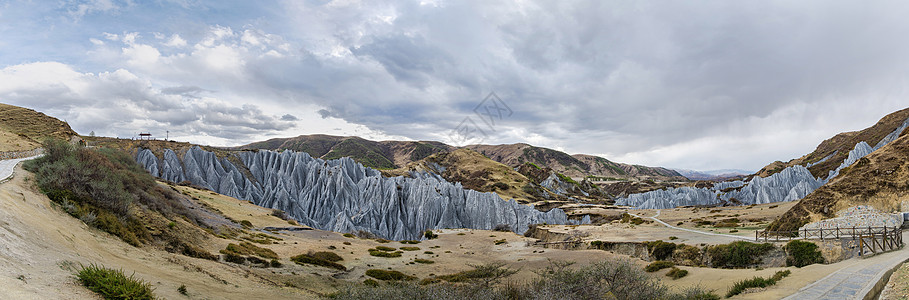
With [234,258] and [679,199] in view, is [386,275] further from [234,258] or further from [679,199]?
[679,199]

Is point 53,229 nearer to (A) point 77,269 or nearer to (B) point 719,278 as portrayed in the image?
(A) point 77,269

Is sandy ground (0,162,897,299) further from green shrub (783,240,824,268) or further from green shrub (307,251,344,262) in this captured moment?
green shrub (783,240,824,268)

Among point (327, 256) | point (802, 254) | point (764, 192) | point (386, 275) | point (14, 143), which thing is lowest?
point (386, 275)

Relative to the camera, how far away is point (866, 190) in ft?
85.8

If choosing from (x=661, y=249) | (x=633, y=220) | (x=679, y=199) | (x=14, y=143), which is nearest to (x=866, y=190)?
(x=661, y=249)

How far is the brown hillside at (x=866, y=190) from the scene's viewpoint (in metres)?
25.2

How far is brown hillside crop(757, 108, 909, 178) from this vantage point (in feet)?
271

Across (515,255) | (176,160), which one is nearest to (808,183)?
(515,255)

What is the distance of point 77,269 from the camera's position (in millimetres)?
8031

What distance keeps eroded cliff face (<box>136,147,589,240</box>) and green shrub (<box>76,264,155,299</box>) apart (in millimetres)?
46044

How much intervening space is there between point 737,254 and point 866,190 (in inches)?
531

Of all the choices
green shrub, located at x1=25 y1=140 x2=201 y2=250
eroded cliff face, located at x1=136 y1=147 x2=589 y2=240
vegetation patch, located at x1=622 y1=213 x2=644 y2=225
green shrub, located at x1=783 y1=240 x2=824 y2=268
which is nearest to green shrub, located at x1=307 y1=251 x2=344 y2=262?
green shrub, located at x1=25 y1=140 x2=201 y2=250

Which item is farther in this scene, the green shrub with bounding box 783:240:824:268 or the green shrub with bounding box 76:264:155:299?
the green shrub with bounding box 783:240:824:268

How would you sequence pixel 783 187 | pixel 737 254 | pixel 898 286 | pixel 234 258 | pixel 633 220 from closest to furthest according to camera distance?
pixel 898 286 < pixel 234 258 < pixel 737 254 < pixel 633 220 < pixel 783 187
